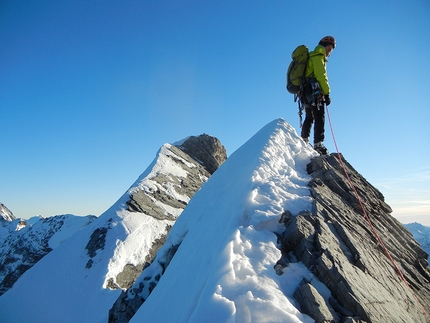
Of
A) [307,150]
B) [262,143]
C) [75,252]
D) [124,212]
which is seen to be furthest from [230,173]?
[75,252]

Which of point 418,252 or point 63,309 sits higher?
point 418,252

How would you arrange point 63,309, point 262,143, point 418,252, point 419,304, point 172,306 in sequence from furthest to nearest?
point 63,309
point 262,143
point 418,252
point 419,304
point 172,306

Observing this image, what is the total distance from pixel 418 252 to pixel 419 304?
270 centimetres

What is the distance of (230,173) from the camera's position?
8.51m

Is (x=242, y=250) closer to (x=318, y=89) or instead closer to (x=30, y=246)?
(x=318, y=89)

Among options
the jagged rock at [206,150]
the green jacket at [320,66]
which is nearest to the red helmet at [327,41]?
the green jacket at [320,66]

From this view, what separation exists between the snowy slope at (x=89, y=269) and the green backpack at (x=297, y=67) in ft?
67.9

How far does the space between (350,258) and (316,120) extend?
6.03 meters

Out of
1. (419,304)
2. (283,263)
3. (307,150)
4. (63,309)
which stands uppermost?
(307,150)

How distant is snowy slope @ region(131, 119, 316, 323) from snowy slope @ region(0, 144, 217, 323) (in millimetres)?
17684

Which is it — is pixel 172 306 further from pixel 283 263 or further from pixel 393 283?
pixel 393 283

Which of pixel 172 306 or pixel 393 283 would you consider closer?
pixel 172 306

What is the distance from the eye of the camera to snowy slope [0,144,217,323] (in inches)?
864

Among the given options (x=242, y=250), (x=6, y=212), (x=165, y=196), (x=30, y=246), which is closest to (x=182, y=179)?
(x=165, y=196)
